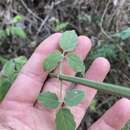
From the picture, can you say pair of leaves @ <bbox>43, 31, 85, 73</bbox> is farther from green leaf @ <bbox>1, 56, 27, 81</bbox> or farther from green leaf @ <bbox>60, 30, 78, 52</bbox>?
green leaf @ <bbox>1, 56, 27, 81</bbox>

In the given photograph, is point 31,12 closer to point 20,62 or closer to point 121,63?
→ point 121,63

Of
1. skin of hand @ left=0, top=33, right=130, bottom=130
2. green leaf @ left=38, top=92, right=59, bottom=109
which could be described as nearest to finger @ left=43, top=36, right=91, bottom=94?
skin of hand @ left=0, top=33, right=130, bottom=130

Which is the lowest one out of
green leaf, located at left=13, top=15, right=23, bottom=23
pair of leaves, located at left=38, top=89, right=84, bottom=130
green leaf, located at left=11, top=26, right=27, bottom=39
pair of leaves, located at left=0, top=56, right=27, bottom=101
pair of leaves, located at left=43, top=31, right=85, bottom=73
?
Answer: green leaf, located at left=11, top=26, right=27, bottom=39

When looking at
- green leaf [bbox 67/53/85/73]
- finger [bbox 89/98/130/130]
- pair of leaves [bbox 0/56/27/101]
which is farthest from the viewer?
finger [bbox 89/98/130/130]

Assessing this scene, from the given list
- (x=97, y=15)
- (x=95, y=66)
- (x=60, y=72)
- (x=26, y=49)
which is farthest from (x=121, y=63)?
(x=60, y=72)

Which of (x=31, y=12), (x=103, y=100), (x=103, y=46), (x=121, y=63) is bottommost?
(x=103, y=100)

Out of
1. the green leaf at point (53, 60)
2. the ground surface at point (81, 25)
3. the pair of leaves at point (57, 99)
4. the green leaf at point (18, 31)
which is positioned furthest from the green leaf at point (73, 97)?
the green leaf at point (18, 31)
